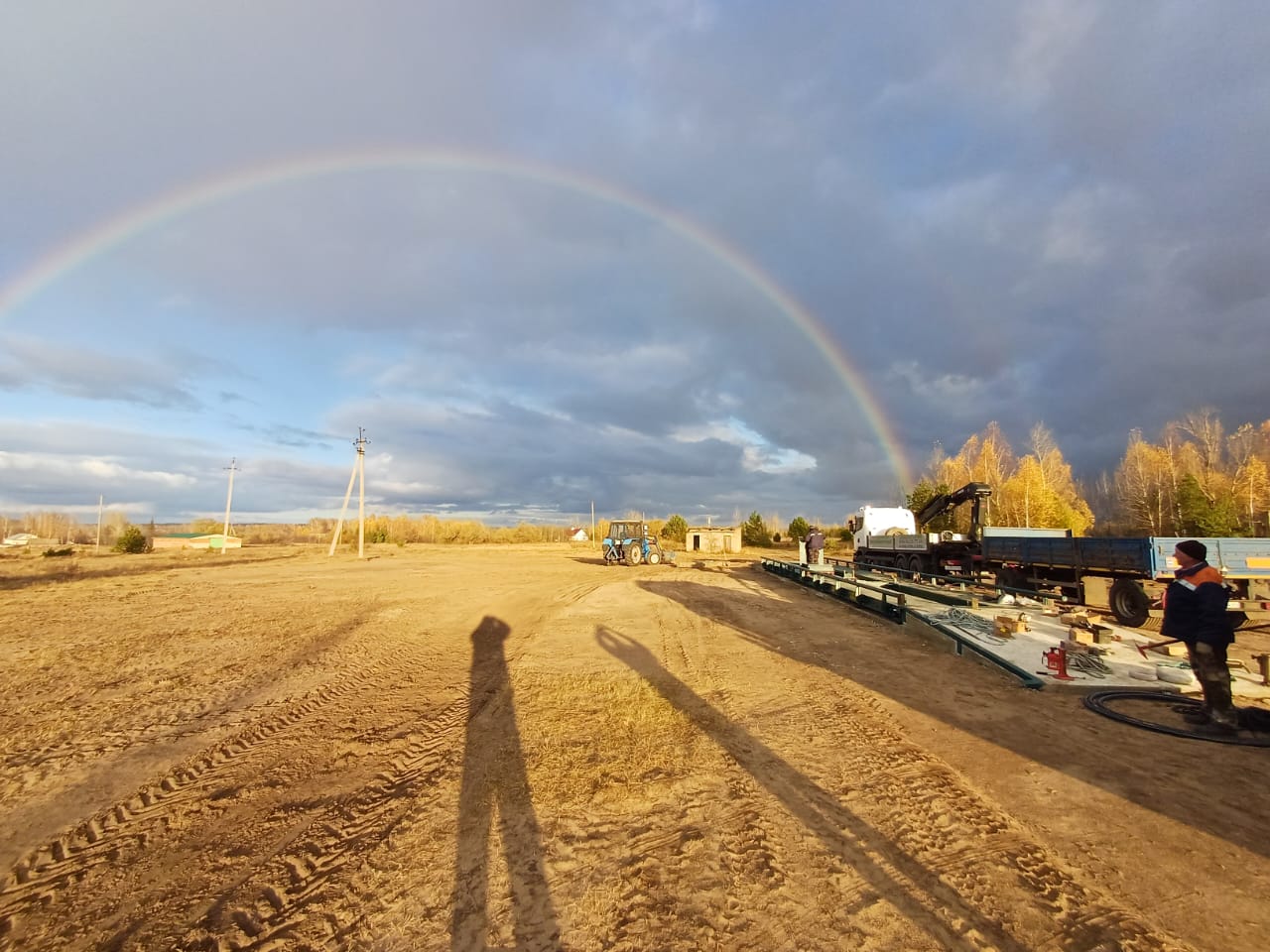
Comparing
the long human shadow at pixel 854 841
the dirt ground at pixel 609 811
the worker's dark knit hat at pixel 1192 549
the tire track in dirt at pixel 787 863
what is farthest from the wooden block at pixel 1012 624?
the tire track in dirt at pixel 787 863

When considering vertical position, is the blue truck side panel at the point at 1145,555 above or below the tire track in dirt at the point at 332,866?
above

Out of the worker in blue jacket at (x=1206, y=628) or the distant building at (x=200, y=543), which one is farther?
the distant building at (x=200, y=543)

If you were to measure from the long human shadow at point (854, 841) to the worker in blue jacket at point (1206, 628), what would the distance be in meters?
4.09

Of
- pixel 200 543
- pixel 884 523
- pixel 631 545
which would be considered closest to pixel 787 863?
pixel 884 523

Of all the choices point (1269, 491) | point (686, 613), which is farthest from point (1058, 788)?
point (1269, 491)

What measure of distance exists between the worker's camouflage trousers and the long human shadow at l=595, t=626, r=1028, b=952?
4101mm

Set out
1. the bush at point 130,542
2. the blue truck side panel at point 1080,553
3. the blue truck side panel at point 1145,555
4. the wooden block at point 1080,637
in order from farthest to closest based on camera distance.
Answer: the bush at point 130,542 → the blue truck side panel at point 1080,553 → the blue truck side panel at point 1145,555 → the wooden block at point 1080,637

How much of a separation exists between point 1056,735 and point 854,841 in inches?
125

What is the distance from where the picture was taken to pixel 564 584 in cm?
2103

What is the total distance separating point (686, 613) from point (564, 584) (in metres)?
8.38

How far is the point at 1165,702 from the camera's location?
21.2 ft

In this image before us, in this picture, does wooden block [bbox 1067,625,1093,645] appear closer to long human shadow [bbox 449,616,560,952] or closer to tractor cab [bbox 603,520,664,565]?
long human shadow [bbox 449,616,560,952]

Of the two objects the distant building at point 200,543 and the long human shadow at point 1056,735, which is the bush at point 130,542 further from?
the long human shadow at point 1056,735

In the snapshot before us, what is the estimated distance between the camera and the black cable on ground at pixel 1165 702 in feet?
17.3
